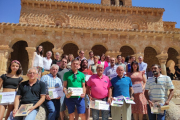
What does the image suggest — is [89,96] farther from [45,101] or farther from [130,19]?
[130,19]

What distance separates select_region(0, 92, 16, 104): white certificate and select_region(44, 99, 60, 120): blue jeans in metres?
0.80

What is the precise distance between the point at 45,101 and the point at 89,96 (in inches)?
44.8

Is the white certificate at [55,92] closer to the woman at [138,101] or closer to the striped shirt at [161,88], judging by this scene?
the woman at [138,101]

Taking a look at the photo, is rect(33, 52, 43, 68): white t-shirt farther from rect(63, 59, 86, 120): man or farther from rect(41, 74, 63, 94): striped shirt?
rect(63, 59, 86, 120): man

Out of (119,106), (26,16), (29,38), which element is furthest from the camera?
(26,16)

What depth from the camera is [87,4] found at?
15.4 m

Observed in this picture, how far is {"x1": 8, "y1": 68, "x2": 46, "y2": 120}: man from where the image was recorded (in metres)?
3.03

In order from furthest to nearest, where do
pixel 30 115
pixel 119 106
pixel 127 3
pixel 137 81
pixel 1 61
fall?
1. pixel 127 3
2. pixel 1 61
3. pixel 137 81
4. pixel 119 106
5. pixel 30 115

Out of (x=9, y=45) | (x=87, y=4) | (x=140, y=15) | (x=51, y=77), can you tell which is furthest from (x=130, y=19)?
(x=51, y=77)

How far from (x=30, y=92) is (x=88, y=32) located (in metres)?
8.24

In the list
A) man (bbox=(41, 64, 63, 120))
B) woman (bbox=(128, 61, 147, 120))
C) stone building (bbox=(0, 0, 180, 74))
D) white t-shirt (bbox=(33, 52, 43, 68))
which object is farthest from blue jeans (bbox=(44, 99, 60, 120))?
stone building (bbox=(0, 0, 180, 74))

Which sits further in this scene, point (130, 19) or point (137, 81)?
point (130, 19)

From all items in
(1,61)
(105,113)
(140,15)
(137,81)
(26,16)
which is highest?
(140,15)

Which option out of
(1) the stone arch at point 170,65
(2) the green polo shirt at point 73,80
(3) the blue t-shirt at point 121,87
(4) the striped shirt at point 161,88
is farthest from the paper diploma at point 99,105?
(1) the stone arch at point 170,65
